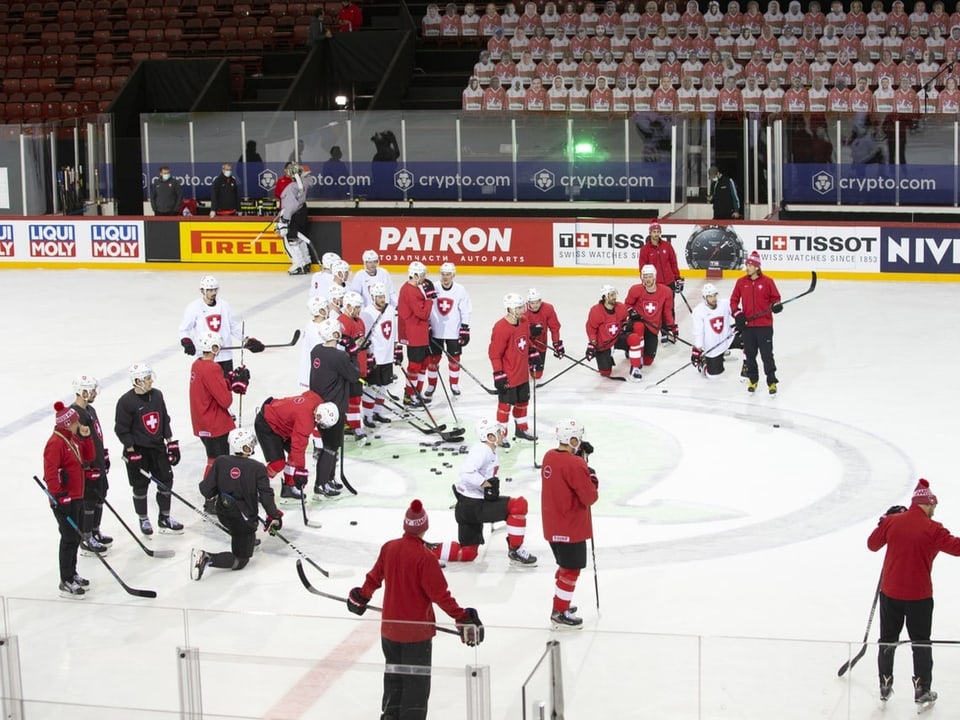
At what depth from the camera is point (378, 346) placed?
1364 cm

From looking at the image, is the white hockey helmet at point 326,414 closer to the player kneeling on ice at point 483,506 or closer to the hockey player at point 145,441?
the hockey player at point 145,441

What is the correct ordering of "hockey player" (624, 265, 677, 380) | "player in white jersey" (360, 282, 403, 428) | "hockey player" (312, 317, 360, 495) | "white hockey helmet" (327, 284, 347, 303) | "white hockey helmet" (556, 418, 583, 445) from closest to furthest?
"white hockey helmet" (556, 418, 583, 445) → "hockey player" (312, 317, 360, 495) → "white hockey helmet" (327, 284, 347, 303) → "player in white jersey" (360, 282, 403, 428) → "hockey player" (624, 265, 677, 380)

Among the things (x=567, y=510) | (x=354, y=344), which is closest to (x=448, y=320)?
(x=354, y=344)

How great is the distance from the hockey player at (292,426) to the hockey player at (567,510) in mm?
2400

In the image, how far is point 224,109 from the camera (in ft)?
89.2

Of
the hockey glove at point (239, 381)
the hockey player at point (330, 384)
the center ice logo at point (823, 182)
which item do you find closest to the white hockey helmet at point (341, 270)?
the hockey glove at point (239, 381)

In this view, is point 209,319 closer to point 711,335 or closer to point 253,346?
point 253,346

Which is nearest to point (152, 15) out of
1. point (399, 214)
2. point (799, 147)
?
point (399, 214)

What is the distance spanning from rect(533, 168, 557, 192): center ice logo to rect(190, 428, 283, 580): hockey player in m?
12.8

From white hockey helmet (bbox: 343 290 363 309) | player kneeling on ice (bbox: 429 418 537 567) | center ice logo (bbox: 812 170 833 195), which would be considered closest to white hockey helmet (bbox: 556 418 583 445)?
player kneeling on ice (bbox: 429 418 537 567)

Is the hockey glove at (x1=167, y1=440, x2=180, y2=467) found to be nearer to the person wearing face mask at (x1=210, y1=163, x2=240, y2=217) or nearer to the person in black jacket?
the person in black jacket

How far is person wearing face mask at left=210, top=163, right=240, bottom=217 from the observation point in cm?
2294

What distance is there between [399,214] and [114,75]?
8.88 metres

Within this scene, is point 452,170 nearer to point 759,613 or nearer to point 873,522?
point 873,522
